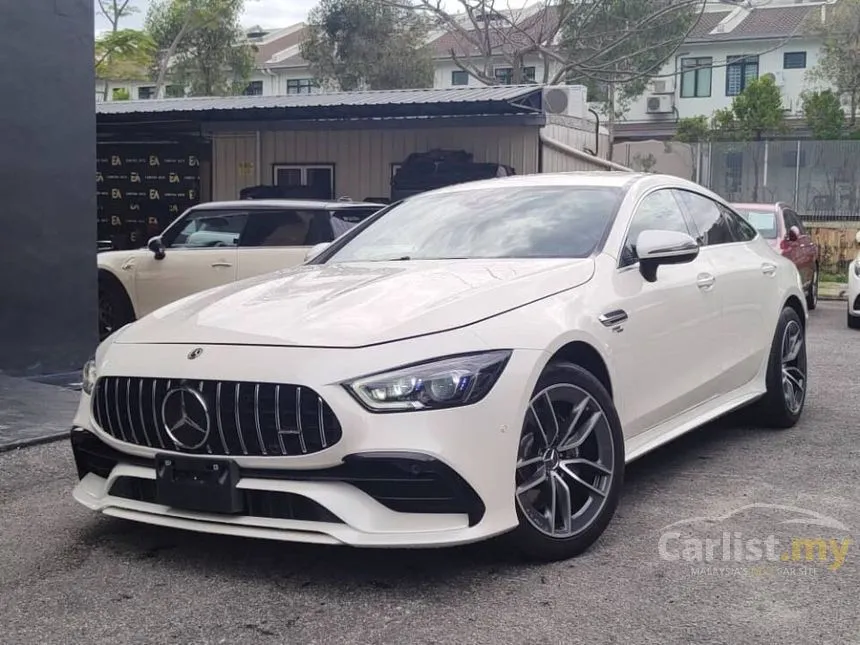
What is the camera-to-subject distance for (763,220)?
13.9m

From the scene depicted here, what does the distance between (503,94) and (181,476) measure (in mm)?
11274

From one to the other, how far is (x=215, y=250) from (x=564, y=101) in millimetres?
7481

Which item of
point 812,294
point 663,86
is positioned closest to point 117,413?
point 812,294

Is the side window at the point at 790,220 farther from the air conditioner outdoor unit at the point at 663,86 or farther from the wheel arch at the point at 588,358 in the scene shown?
the air conditioner outdoor unit at the point at 663,86

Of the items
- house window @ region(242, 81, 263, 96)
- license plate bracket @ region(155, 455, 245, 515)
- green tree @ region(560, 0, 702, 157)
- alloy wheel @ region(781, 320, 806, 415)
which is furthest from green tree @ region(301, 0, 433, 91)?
license plate bracket @ region(155, 455, 245, 515)

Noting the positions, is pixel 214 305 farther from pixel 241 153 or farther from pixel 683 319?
pixel 241 153

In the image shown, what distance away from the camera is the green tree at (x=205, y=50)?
4247cm

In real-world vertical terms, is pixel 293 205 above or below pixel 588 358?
above

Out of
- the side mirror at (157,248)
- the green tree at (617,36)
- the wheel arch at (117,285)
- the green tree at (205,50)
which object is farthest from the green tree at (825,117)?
the wheel arch at (117,285)

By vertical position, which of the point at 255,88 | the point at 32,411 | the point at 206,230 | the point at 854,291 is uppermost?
the point at 255,88

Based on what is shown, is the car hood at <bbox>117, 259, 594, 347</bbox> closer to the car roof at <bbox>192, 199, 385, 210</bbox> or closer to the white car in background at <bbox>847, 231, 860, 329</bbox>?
the car roof at <bbox>192, 199, 385, 210</bbox>

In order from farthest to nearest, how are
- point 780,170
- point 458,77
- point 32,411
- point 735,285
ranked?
point 458,77 < point 780,170 < point 32,411 < point 735,285

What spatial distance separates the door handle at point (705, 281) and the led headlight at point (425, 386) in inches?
80.3

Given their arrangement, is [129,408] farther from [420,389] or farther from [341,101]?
[341,101]
